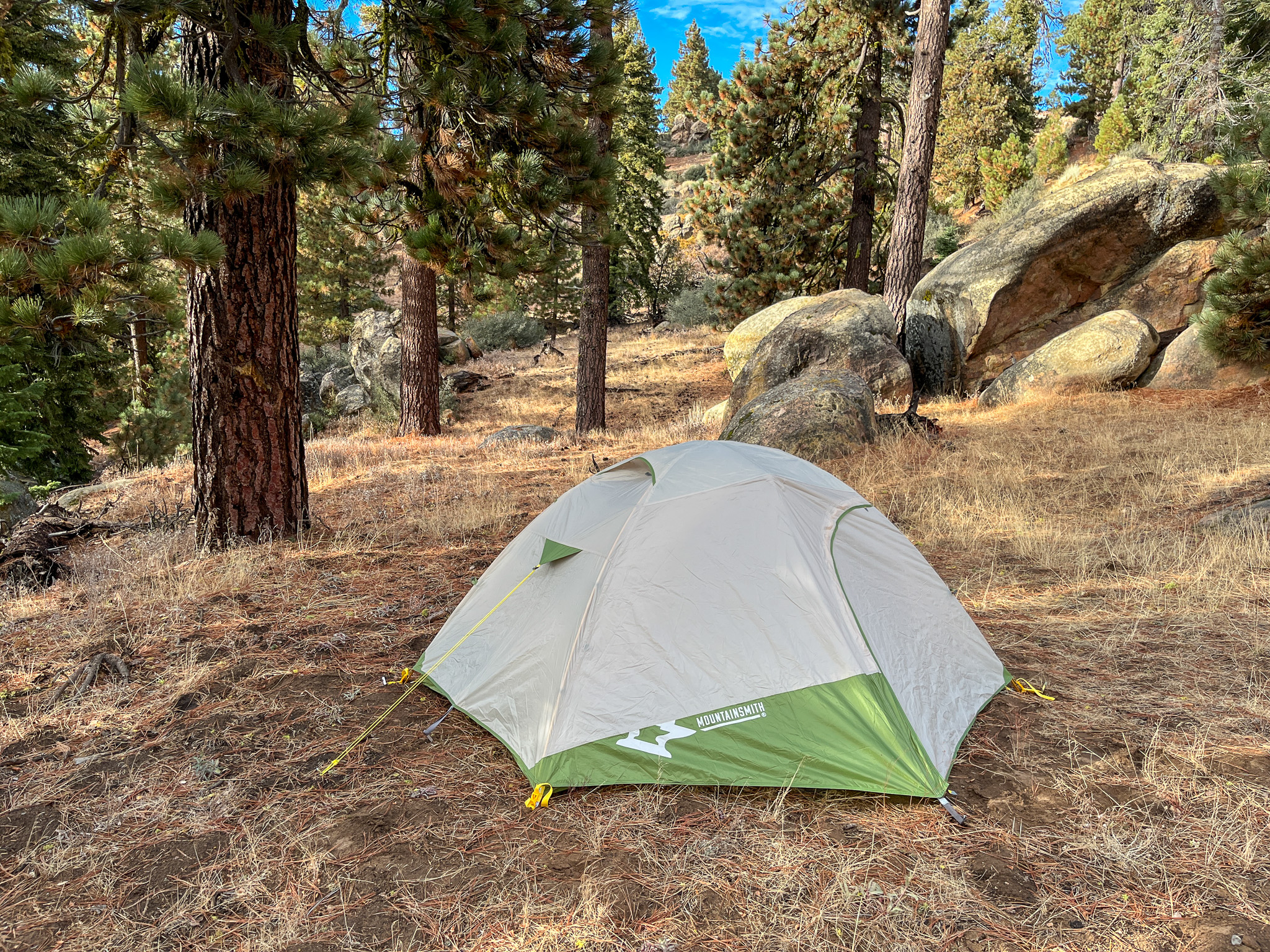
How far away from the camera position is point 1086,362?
11.2 m

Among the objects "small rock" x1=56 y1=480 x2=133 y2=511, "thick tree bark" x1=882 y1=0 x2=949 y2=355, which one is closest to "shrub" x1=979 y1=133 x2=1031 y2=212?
"thick tree bark" x1=882 y1=0 x2=949 y2=355

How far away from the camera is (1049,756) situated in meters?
3.42

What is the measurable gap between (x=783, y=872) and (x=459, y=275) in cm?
523

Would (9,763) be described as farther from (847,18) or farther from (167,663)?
(847,18)

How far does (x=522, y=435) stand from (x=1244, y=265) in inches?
391

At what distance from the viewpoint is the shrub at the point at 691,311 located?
1034 inches

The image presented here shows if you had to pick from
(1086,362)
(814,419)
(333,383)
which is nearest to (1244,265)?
(1086,362)

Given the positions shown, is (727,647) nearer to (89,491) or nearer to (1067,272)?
(89,491)

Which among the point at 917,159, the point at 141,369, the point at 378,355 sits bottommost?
the point at 141,369

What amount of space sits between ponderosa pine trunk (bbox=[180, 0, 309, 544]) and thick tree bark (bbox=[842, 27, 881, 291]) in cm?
1219

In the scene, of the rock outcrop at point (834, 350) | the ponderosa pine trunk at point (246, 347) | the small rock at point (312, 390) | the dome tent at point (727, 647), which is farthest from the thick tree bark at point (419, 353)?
the dome tent at point (727, 647)

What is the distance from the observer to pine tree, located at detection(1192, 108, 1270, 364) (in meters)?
8.22

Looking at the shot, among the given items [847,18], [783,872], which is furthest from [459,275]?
[847,18]

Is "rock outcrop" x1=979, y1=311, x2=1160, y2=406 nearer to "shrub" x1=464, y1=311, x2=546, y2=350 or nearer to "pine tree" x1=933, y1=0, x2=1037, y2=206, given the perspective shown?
"shrub" x1=464, y1=311, x2=546, y2=350
